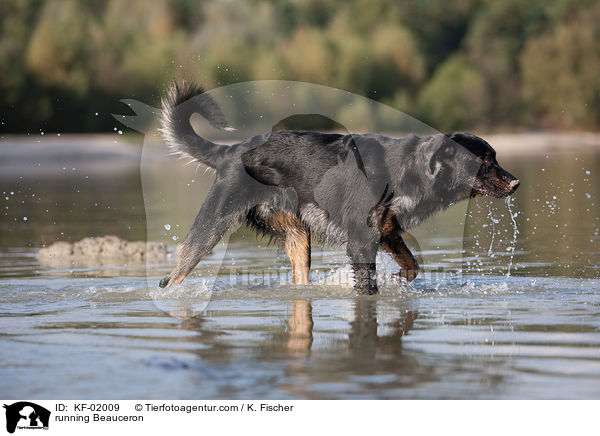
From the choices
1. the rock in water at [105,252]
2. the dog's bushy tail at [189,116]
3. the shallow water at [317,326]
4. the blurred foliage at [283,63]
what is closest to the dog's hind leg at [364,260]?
the shallow water at [317,326]

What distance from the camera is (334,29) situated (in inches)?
2159

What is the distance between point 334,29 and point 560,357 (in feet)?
168

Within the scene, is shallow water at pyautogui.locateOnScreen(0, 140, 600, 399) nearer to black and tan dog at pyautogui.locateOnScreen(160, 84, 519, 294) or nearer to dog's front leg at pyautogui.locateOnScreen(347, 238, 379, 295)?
dog's front leg at pyautogui.locateOnScreen(347, 238, 379, 295)

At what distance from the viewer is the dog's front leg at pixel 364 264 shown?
726cm

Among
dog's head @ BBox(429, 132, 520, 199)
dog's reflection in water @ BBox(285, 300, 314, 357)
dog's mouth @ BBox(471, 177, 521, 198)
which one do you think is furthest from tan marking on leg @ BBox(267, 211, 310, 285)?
dog's mouth @ BBox(471, 177, 521, 198)

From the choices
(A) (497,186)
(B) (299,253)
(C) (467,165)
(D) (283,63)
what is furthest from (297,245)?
(D) (283,63)

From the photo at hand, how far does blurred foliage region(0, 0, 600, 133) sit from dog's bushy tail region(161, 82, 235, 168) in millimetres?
23936

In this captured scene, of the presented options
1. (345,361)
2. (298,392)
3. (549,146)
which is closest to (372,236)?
(345,361)

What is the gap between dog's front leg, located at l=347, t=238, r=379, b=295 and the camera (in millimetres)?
7258

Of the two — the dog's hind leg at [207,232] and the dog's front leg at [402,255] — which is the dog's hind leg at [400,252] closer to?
the dog's front leg at [402,255]

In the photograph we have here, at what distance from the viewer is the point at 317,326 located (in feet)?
19.9

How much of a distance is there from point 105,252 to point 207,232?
10.2ft
